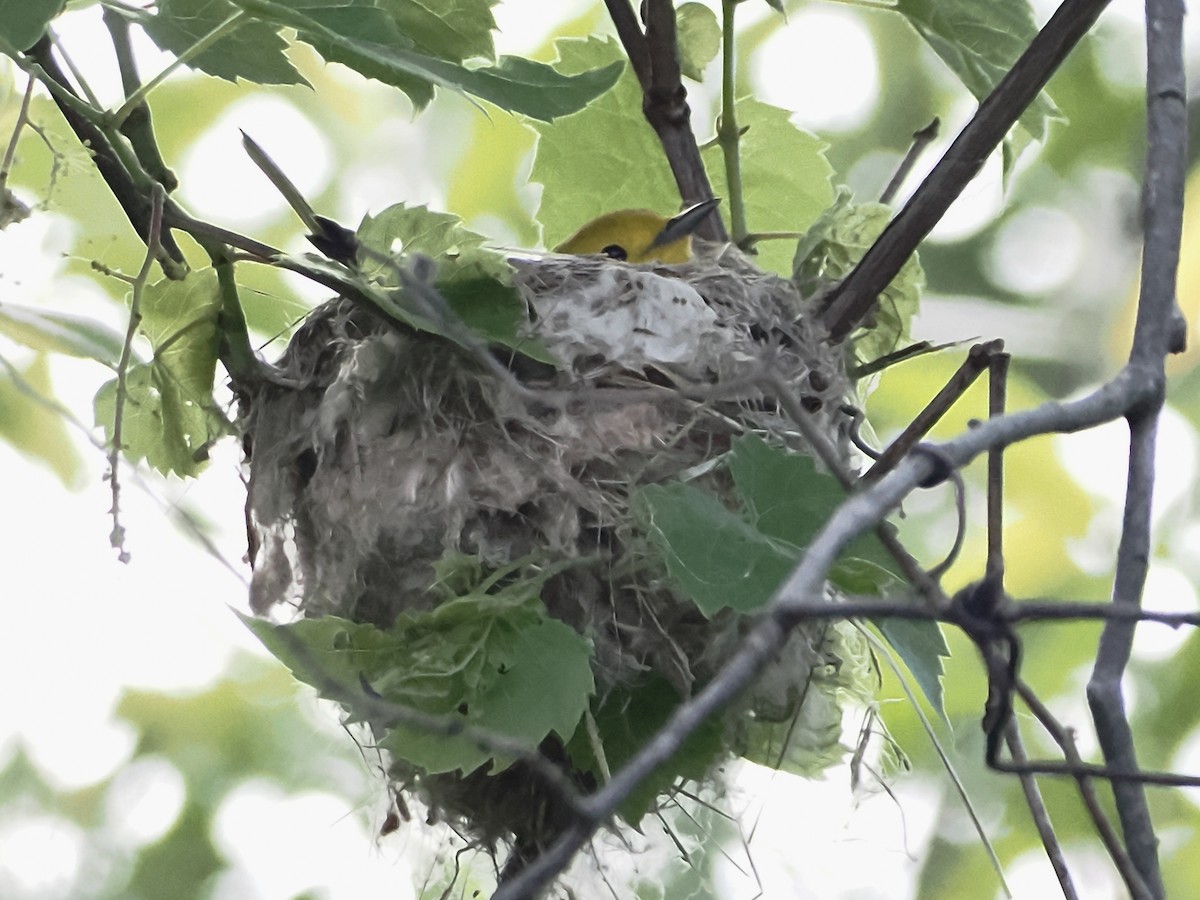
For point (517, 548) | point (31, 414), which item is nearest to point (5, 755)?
point (31, 414)

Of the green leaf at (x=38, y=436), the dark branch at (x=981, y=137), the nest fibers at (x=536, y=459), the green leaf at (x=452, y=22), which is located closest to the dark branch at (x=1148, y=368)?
the dark branch at (x=981, y=137)

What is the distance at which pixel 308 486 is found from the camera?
4.96 ft

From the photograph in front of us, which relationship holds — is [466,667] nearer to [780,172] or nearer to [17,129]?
[17,129]

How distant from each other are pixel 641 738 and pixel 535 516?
9.8 inches

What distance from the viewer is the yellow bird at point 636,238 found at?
Answer: 6.61 ft

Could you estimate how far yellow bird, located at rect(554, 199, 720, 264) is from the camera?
6.61 feet

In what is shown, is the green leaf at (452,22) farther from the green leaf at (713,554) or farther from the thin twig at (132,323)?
the green leaf at (713,554)

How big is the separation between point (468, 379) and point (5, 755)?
9.01ft

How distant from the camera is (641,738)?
1356 millimetres

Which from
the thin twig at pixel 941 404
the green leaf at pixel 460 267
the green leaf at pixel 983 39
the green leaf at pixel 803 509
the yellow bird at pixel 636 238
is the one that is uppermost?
the yellow bird at pixel 636 238

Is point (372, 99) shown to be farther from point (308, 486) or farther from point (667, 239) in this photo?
point (308, 486)

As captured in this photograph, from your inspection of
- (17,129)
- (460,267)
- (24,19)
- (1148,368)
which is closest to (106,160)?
(17,129)

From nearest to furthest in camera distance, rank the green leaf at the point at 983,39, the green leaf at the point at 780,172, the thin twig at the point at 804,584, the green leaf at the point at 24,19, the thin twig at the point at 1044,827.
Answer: the thin twig at the point at 804,584 < the thin twig at the point at 1044,827 < the green leaf at the point at 24,19 < the green leaf at the point at 983,39 < the green leaf at the point at 780,172

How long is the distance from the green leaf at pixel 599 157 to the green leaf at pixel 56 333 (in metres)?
0.75
